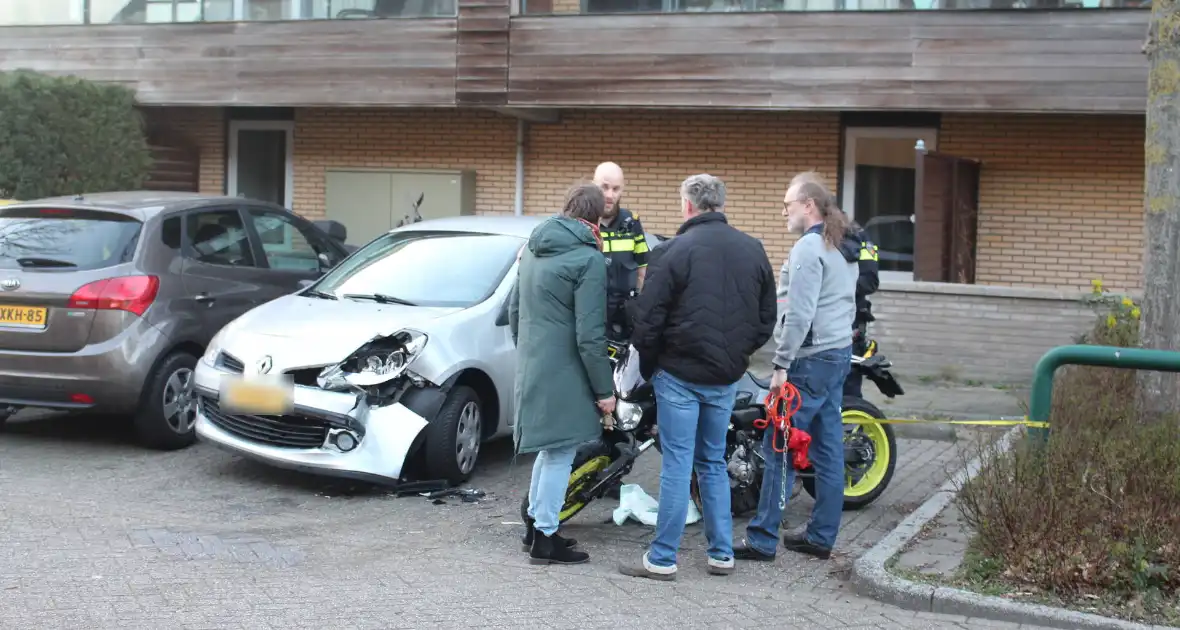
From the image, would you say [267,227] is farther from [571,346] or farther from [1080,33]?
[1080,33]

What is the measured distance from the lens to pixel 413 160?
1633 cm

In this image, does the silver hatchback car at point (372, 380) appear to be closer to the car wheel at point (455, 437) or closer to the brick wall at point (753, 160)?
the car wheel at point (455, 437)

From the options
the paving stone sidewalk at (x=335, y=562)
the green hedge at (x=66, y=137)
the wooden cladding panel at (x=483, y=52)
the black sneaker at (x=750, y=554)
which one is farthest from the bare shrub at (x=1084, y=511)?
the green hedge at (x=66, y=137)

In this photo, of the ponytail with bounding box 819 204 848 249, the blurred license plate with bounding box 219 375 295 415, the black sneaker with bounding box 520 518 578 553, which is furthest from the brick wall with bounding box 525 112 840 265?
the black sneaker with bounding box 520 518 578 553

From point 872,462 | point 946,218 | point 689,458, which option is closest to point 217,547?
point 689,458

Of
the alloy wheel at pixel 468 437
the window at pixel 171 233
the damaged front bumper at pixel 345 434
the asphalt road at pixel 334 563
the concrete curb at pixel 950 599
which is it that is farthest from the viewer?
the window at pixel 171 233

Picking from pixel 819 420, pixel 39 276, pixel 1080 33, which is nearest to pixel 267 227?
pixel 39 276

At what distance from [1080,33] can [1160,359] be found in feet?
25.4

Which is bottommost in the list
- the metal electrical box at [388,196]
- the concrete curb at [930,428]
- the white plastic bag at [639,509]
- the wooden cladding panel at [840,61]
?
the white plastic bag at [639,509]

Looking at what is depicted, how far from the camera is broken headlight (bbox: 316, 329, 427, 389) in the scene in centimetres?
721

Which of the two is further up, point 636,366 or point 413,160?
point 413,160

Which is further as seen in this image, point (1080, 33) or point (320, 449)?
point (1080, 33)

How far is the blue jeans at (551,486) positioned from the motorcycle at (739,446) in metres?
0.27

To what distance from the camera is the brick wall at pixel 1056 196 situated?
1346 centimetres
